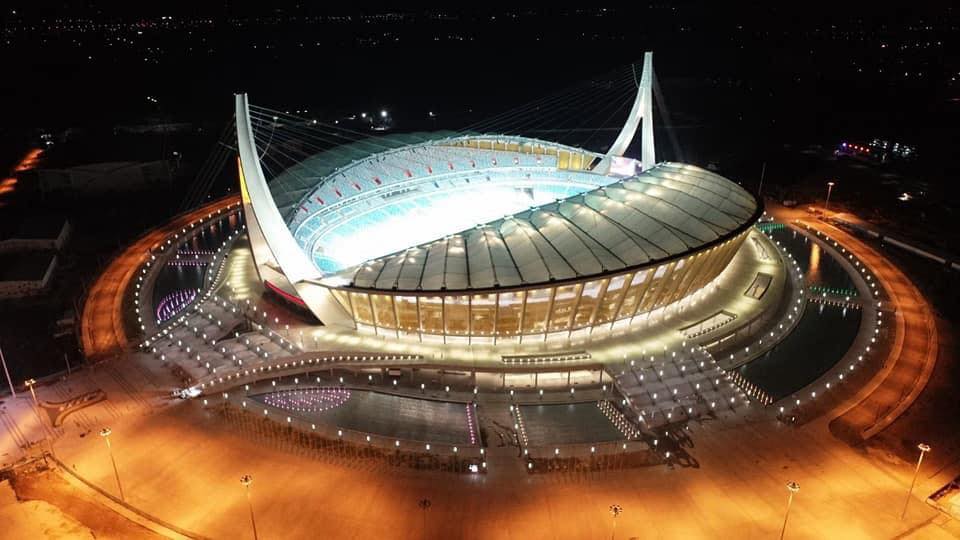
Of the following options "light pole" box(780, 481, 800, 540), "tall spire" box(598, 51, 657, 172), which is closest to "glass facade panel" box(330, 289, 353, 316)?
"light pole" box(780, 481, 800, 540)

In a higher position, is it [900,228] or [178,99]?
[178,99]

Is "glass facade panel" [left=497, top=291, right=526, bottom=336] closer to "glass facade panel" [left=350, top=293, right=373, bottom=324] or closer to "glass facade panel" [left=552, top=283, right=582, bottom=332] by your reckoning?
"glass facade panel" [left=552, top=283, right=582, bottom=332]

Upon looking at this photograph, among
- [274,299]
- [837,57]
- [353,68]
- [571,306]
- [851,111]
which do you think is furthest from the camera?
[353,68]

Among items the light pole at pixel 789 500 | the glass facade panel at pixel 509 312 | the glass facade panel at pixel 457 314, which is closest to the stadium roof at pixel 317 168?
the glass facade panel at pixel 457 314

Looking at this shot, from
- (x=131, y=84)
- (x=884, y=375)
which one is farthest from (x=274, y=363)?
(x=131, y=84)

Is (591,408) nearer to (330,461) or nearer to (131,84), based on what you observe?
(330,461)

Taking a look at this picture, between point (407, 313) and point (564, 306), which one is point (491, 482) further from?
point (407, 313)

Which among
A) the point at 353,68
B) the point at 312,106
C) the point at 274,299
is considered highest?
the point at 353,68
